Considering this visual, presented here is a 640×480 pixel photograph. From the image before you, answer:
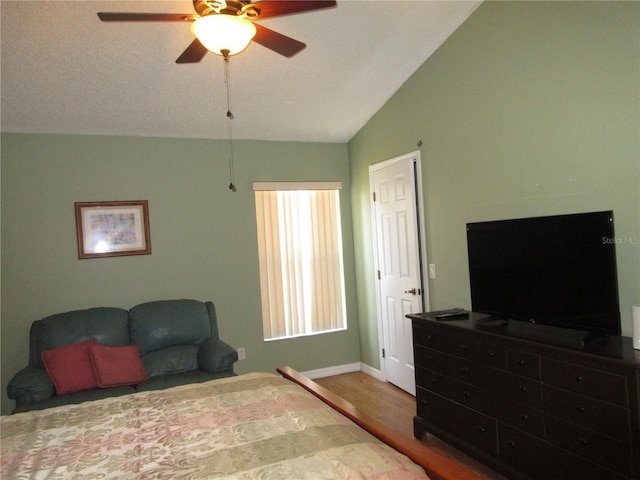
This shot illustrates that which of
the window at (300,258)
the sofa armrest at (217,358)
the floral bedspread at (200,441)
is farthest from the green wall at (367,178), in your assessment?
the floral bedspread at (200,441)

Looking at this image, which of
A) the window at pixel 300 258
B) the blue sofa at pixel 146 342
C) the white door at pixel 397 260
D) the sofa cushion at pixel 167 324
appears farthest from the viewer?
the window at pixel 300 258

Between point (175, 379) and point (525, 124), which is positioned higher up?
point (525, 124)

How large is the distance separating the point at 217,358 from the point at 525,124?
106 inches

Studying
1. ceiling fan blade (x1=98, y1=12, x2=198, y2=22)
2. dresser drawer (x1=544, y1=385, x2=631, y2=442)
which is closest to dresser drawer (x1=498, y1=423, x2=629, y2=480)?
dresser drawer (x1=544, y1=385, x2=631, y2=442)

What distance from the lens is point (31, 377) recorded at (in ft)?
9.89

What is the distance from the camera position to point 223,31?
181cm

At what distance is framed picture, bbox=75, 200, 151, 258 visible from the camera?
12.6 feet

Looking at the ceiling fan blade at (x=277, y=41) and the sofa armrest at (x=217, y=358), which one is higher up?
the ceiling fan blade at (x=277, y=41)

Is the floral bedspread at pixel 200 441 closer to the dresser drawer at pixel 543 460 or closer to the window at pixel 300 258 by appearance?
the dresser drawer at pixel 543 460

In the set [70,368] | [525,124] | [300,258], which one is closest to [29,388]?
[70,368]

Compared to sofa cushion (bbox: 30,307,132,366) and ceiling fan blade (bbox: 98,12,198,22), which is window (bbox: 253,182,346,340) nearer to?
sofa cushion (bbox: 30,307,132,366)

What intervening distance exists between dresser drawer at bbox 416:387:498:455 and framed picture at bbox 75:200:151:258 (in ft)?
8.94

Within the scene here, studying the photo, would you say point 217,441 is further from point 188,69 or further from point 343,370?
point 343,370

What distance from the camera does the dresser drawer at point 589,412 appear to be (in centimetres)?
186
